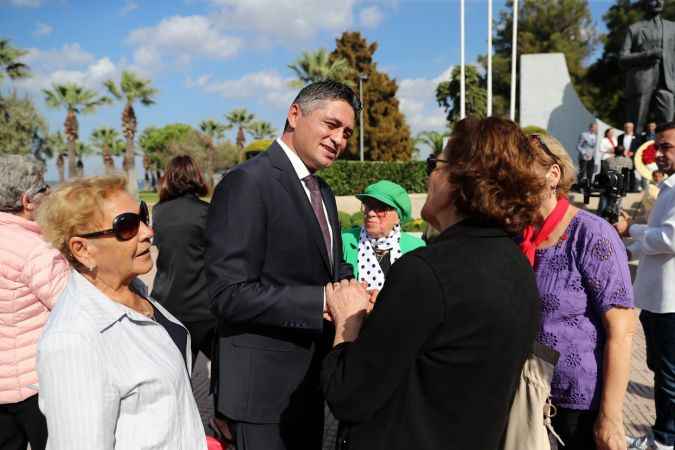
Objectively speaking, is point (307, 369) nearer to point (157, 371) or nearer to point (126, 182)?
point (157, 371)

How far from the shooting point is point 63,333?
1316 mm

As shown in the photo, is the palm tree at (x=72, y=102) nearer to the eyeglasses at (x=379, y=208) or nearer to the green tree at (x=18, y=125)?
the green tree at (x=18, y=125)

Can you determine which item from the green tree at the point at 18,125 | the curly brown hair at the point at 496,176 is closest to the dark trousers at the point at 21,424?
the curly brown hair at the point at 496,176

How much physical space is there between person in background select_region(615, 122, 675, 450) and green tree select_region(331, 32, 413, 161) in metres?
36.3

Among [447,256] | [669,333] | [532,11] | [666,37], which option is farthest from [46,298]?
[532,11]

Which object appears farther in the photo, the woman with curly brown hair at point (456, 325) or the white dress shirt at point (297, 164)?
the white dress shirt at point (297, 164)

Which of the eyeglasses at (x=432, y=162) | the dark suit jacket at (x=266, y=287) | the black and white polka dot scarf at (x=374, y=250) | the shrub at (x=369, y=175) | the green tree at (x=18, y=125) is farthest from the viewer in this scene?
the green tree at (x=18, y=125)

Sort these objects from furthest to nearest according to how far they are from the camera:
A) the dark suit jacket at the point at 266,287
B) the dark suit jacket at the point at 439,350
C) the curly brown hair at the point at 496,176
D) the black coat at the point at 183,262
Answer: the black coat at the point at 183,262, the dark suit jacket at the point at 266,287, the curly brown hair at the point at 496,176, the dark suit jacket at the point at 439,350

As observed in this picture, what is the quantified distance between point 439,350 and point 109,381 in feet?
2.93

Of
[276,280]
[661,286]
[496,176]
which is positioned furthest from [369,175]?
[496,176]

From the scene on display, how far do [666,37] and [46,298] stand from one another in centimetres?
1617

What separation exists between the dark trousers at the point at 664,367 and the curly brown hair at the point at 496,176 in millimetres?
2353

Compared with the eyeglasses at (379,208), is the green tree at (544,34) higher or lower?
higher

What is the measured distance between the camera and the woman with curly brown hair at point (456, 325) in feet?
4.05
